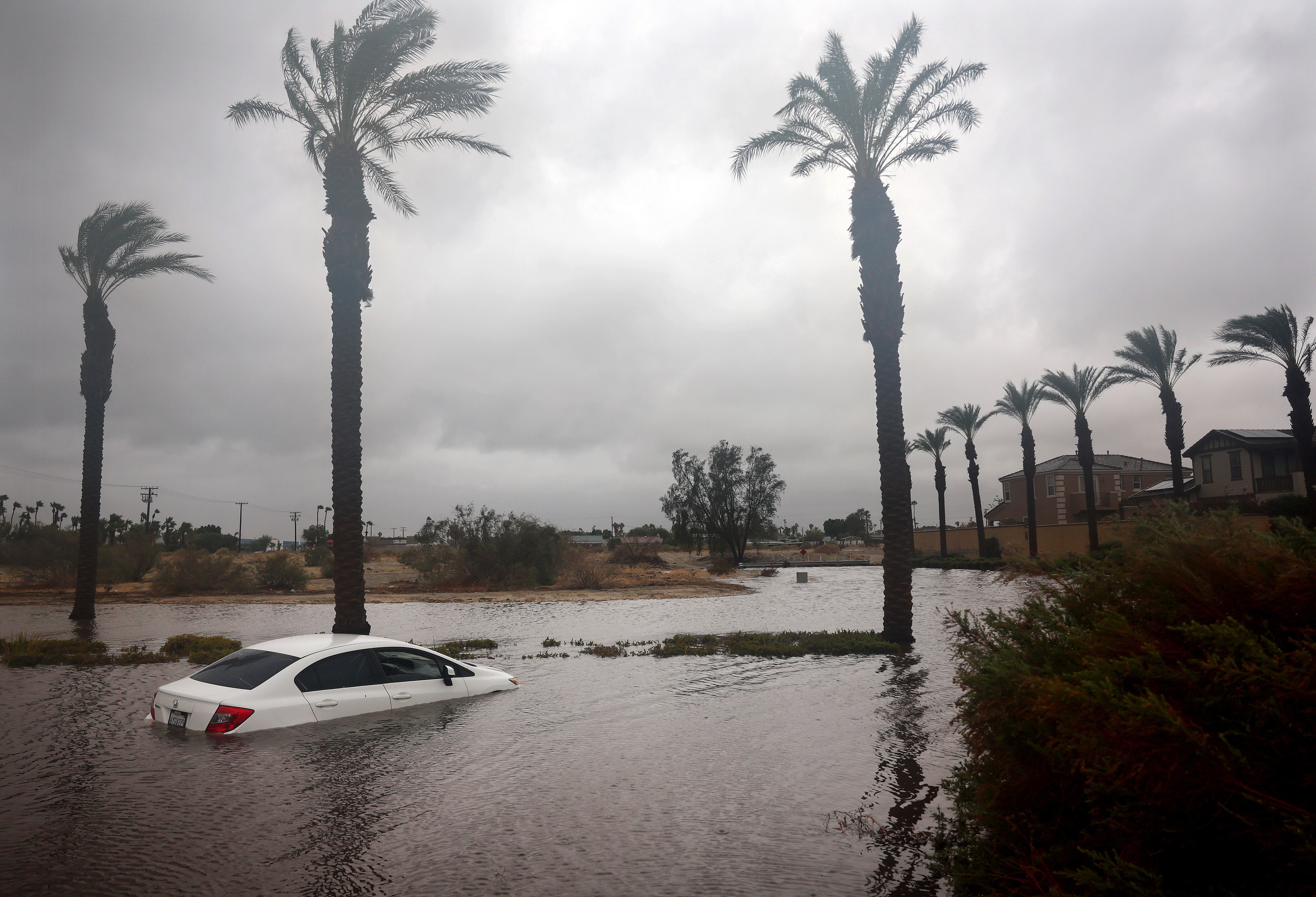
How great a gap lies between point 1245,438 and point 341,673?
57.5m

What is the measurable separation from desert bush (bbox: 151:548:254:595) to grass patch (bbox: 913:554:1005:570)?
44.4 meters

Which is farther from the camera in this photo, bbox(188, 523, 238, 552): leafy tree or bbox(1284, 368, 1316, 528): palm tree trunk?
bbox(188, 523, 238, 552): leafy tree

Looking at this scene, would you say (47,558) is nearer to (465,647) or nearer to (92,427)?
(92,427)

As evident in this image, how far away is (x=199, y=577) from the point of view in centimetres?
4019

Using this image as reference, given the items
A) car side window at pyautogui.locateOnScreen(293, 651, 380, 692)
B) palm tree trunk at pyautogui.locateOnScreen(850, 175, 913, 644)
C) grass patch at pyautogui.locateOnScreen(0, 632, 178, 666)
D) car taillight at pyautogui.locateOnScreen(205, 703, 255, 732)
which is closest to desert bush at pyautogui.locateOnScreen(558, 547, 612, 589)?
palm tree trunk at pyautogui.locateOnScreen(850, 175, 913, 644)

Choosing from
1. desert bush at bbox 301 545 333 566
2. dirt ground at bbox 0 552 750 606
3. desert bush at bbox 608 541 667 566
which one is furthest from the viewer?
desert bush at bbox 608 541 667 566

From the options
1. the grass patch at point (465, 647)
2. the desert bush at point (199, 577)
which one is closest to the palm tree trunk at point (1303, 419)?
the grass patch at point (465, 647)

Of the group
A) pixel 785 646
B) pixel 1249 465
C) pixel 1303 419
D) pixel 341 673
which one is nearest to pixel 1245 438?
pixel 1249 465

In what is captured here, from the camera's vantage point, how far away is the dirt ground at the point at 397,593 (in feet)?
116

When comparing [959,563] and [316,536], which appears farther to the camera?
[316,536]

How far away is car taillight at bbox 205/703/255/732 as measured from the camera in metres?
8.50

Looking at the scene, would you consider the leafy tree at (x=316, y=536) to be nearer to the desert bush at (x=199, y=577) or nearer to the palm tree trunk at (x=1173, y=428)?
the desert bush at (x=199, y=577)

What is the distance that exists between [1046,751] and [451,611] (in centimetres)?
2962

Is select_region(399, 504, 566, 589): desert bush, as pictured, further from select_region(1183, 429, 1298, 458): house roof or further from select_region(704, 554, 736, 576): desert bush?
select_region(1183, 429, 1298, 458): house roof
